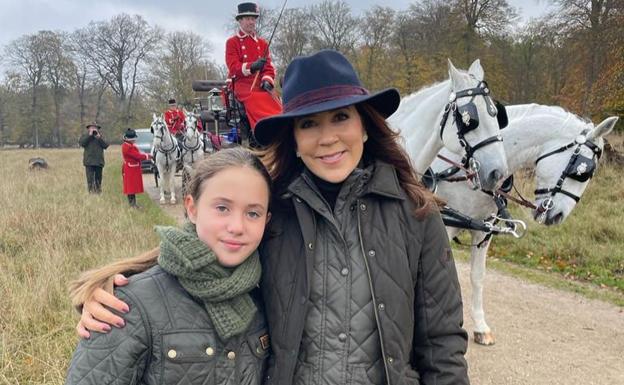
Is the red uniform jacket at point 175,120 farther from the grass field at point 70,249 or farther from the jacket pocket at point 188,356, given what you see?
the jacket pocket at point 188,356

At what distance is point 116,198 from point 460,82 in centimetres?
962

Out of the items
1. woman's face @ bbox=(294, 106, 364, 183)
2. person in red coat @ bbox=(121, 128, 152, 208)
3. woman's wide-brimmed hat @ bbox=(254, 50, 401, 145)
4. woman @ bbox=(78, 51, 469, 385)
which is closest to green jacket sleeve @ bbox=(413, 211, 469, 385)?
woman @ bbox=(78, 51, 469, 385)

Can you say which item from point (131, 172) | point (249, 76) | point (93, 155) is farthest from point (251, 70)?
point (93, 155)

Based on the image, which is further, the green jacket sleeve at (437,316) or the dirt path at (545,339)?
the dirt path at (545,339)

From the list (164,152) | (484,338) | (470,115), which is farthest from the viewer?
(164,152)

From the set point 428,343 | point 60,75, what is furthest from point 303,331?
point 60,75

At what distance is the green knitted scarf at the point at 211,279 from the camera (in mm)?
1473

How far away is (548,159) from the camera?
4.07 meters

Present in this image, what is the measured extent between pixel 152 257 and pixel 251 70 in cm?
391

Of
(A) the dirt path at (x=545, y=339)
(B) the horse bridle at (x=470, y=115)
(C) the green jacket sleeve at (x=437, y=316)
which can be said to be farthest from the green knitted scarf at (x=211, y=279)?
(A) the dirt path at (x=545, y=339)

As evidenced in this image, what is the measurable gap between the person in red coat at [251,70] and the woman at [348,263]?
3.53m

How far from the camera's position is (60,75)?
39906mm

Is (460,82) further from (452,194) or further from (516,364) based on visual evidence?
(516,364)

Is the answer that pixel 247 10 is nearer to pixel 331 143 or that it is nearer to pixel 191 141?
pixel 331 143
